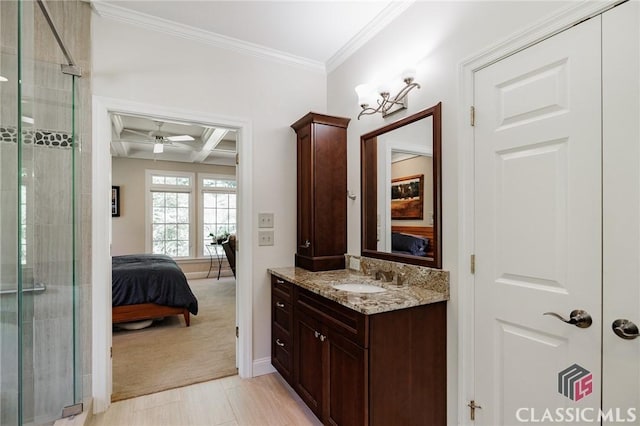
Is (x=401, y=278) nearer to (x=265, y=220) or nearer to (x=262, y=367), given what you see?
(x=265, y=220)

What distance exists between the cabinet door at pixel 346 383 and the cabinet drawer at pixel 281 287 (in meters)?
0.63

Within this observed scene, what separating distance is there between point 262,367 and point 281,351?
0.33 metres

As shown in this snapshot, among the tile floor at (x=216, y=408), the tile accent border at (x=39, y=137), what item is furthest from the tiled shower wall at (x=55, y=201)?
the tile floor at (x=216, y=408)

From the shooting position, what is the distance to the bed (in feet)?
12.0

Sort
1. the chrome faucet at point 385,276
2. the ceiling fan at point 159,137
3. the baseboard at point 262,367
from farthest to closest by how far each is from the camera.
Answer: the ceiling fan at point 159,137, the baseboard at point 262,367, the chrome faucet at point 385,276

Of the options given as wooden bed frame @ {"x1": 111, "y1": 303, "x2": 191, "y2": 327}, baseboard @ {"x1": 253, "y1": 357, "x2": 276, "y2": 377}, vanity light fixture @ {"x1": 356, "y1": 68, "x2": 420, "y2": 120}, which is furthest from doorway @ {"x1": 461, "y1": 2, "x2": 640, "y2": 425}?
wooden bed frame @ {"x1": 111, "y1": 303, "x2": 191, "y2": 327}

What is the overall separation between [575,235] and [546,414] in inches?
31.0

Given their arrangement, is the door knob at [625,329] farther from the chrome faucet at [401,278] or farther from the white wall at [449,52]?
the chrome faucet at [401,278]

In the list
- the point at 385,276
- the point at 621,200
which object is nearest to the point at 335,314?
the point at 385,276

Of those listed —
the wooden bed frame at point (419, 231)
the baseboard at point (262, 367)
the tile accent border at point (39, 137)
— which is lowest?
the baseboard at point (262, 367)

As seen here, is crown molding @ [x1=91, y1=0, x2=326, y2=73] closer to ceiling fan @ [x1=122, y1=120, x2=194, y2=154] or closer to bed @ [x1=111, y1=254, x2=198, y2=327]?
ceiling fan @ [x1=122, y1=120, x2=194, y2=154]

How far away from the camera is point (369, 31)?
2.47 m

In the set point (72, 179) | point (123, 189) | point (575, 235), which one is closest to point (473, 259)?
point (575, 235)

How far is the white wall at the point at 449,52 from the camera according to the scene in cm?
160
